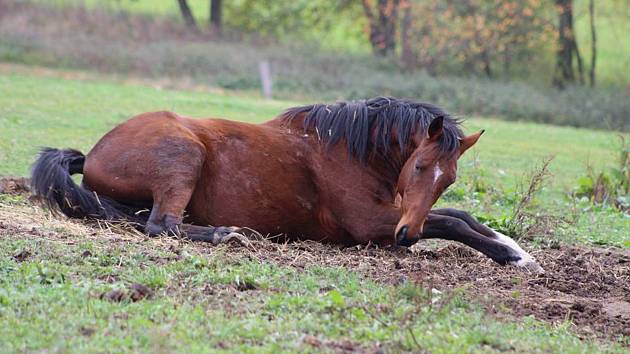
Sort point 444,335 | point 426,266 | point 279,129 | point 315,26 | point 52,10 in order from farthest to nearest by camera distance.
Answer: point 315,26, point 52,10, point 279,129, point 426,266, point 444,335

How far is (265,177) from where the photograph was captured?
7.74 meters

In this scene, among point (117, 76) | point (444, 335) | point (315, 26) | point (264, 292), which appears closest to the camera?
point (444, 335)

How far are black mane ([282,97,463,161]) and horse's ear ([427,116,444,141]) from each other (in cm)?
36

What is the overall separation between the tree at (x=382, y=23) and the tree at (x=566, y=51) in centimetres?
647

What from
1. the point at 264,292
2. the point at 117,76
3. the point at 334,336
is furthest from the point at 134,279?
the point at 117,76

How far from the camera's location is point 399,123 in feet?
24.5

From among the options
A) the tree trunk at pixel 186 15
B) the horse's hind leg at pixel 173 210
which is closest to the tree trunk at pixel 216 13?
the tree trunk at pixel 186 15

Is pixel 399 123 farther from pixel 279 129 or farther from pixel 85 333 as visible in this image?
pixel 85 333

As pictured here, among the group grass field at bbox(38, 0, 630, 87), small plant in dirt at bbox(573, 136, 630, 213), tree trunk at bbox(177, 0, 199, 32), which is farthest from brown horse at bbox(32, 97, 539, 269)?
tree trunk at bbox(177, 0, 199, 32)

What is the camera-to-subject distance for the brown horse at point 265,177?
7.44m

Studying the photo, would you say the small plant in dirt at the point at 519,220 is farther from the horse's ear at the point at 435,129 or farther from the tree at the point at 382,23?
the tree at the point at 382,23

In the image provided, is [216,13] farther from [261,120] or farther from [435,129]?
[435,129]

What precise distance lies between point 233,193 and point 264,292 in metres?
2.20

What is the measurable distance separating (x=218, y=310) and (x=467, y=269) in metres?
2.60
